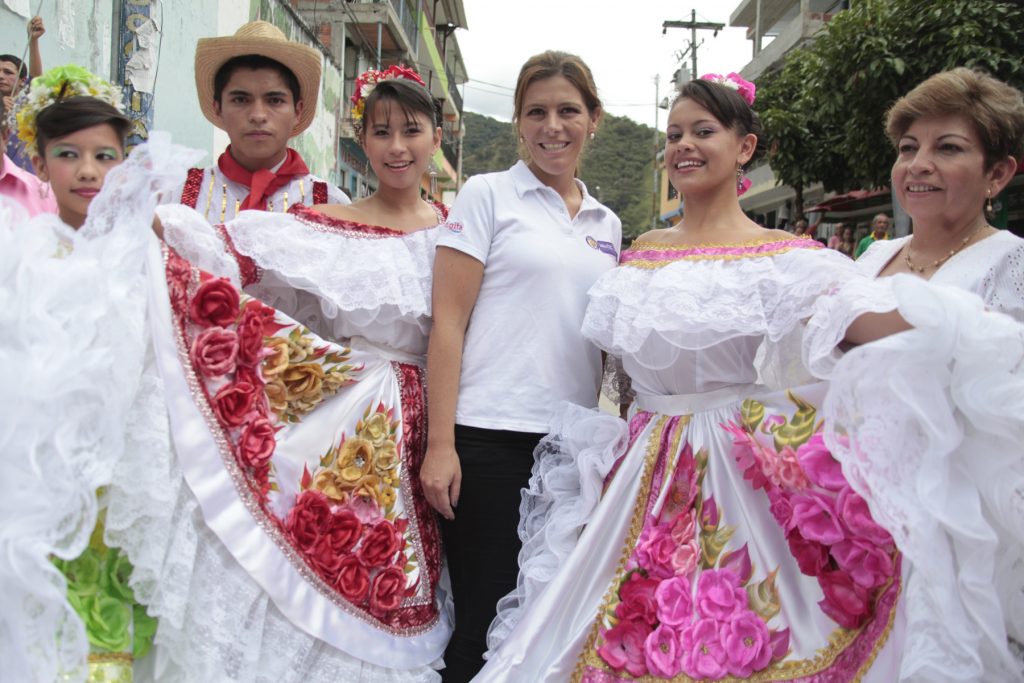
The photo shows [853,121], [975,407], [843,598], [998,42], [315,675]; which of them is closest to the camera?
[975,407]

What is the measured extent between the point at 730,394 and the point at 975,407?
614mm

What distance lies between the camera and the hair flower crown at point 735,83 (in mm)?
2459

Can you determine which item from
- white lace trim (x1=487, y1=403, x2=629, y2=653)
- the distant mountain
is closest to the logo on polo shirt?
white lace trim (x1=487, y1=403, x2=629, y2=653)

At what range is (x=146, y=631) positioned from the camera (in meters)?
1.75

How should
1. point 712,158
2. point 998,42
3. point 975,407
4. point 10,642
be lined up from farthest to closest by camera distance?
1. point 998,42
2. point 712,158
3. point 975,407
4. point 10,642

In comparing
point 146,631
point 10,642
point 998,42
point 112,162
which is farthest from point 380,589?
point 998,42

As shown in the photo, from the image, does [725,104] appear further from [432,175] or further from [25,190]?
[432,175]

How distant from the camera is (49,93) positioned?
2.46 meters

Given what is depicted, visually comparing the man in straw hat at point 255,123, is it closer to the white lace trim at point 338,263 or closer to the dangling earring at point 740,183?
the white lace trim at point 338,263

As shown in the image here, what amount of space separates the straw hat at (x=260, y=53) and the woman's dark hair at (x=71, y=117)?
64 centimetres

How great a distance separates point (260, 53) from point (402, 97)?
2.29 ft

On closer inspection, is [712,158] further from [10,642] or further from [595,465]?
[10,642]

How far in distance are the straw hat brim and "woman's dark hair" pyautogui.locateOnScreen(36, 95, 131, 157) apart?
0.63m

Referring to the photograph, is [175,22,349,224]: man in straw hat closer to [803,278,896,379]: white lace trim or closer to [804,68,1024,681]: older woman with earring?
[803,278,896,379]: white lace trim
